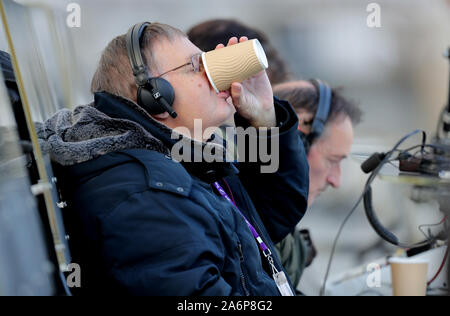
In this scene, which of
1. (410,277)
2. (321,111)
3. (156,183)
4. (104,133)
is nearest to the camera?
(156,183)

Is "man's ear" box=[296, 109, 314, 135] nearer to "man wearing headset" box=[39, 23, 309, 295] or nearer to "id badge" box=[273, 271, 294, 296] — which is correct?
"man wearing headset" box=[39, 23, 309, 295]

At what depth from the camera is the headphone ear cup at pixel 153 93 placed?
1.28 m

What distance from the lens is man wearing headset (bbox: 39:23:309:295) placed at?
107 centimetres

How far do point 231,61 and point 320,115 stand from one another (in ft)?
3.18

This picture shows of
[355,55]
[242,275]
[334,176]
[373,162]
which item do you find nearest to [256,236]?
[242,275]

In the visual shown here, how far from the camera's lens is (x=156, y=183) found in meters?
1.12

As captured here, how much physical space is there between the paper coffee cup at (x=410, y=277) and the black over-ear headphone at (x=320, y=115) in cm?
65

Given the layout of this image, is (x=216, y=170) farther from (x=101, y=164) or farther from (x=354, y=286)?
(x=354, y=286)

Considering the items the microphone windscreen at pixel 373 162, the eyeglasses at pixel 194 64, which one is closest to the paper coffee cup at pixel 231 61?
the eyeglasses at pixel 194 64

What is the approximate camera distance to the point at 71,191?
121cm

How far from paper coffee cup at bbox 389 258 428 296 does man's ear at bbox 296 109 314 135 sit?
69cm

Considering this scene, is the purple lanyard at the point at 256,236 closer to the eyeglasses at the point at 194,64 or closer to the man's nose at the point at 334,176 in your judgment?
the eyeglasses at the point at 194,64

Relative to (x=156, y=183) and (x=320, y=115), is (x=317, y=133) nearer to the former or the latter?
(x=320, y=115)

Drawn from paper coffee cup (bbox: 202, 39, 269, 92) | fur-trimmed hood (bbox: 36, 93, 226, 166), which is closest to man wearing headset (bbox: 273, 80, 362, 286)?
paper coffee cup (bbox: 202, 39, 269, 92)
